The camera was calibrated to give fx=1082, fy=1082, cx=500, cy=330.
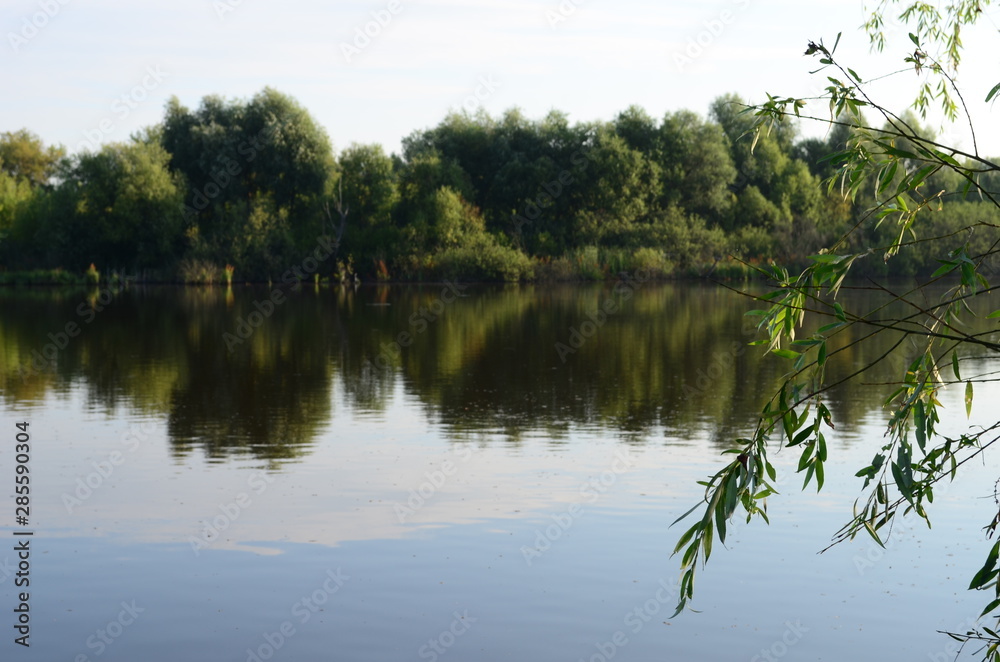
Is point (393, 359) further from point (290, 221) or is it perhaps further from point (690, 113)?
point (690, 113)

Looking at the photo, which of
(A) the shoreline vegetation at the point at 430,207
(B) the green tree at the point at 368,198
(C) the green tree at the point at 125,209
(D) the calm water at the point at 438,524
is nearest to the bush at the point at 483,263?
(A) the shoreline vegetation at the point at 430,207

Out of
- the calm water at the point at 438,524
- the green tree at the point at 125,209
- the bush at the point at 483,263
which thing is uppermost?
the green tree at the point at 125,209

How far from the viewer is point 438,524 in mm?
9578

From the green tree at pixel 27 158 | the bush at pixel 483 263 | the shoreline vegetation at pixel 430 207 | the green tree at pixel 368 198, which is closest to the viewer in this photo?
the bush at pixel 483 263

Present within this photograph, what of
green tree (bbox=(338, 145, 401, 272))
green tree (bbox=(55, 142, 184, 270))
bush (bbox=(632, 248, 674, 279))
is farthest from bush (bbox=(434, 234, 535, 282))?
green tree (bbox=(55, 142, 184, 270))

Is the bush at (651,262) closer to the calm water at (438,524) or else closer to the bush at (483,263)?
the bush at (483,263)

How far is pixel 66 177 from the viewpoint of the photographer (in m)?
70.9

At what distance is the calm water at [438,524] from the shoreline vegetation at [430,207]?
42840mm

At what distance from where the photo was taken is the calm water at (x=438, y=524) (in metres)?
7.09

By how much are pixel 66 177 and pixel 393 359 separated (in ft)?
183

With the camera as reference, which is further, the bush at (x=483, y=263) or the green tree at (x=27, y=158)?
the green tree at (x=27, y=158)

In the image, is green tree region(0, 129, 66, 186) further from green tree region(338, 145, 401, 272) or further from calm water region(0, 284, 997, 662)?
calm water region(0, 284, 997, 662)

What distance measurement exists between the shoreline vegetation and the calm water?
42.8 meters

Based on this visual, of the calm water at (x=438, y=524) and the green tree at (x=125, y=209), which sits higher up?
the green tree at (x=125, y=209)
